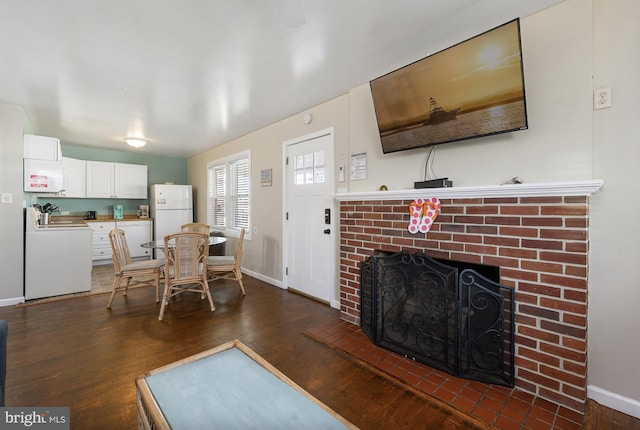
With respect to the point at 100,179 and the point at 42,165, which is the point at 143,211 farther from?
the point at 42,165

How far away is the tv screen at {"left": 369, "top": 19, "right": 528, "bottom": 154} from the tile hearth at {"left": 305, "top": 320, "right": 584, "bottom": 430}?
5.44 ft

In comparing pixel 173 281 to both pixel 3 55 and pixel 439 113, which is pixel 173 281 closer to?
pixel 3 55

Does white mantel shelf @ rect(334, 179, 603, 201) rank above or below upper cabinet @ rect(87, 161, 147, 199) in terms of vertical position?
below

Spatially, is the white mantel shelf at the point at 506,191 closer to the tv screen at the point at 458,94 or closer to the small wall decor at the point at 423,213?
the small wall decor at the point at 423,213

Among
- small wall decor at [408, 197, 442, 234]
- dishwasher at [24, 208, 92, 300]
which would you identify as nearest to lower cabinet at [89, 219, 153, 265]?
dishwasher at [24, 208, 92, 300]

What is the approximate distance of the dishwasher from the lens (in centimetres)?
351

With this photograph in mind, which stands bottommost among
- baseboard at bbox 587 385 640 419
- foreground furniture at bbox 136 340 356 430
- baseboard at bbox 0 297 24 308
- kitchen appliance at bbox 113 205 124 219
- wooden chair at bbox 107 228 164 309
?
baseboard at bbox 587 385 640 419

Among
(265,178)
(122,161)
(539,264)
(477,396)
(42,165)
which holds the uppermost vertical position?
(122,161)

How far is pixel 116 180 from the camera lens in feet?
19.4

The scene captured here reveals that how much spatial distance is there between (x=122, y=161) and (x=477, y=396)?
7.27m

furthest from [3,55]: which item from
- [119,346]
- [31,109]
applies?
[119,346]

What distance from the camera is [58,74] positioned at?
8.60 ft

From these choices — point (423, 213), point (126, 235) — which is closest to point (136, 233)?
point (126, 235)

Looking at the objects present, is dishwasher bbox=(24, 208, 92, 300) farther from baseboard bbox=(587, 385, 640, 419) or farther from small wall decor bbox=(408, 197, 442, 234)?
baseboard bbox=(587, 385, 640, 419)
